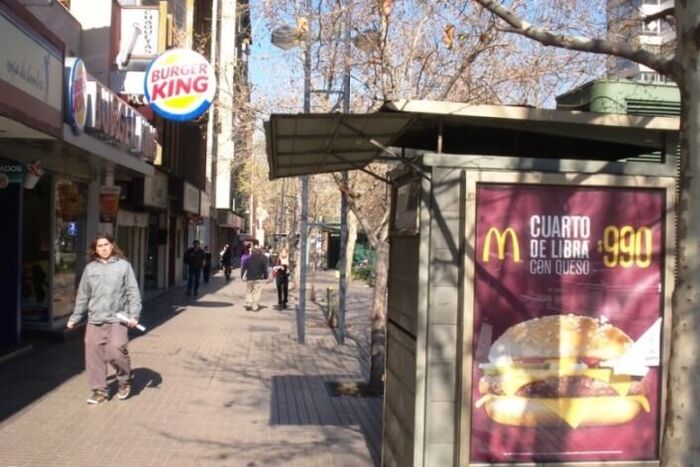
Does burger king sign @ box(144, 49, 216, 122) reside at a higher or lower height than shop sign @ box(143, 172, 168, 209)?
higher

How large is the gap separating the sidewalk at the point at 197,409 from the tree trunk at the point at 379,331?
40 cm

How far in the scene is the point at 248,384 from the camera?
31.8 feet

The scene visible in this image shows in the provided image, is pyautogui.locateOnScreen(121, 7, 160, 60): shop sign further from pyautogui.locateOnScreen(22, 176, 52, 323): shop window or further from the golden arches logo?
the golden arches logo

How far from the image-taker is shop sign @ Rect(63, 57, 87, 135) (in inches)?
373

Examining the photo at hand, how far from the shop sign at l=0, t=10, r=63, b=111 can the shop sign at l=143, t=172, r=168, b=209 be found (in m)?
10.3

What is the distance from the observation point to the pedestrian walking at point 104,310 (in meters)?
8.16

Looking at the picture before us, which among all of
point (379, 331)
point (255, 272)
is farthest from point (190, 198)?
point (379, 331)

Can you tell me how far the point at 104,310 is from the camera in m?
8.16

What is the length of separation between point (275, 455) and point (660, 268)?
3.61 metres

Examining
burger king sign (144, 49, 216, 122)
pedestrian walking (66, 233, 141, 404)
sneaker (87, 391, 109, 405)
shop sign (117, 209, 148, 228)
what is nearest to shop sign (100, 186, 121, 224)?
burger king sign (144, 49, 216, 122)

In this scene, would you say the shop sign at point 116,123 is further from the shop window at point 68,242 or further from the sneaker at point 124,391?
the sneaker at point 124,391

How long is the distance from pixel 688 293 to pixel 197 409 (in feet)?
20.2

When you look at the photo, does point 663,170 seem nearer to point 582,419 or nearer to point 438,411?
point 582,419

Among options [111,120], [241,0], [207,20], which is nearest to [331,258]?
[207,20]
